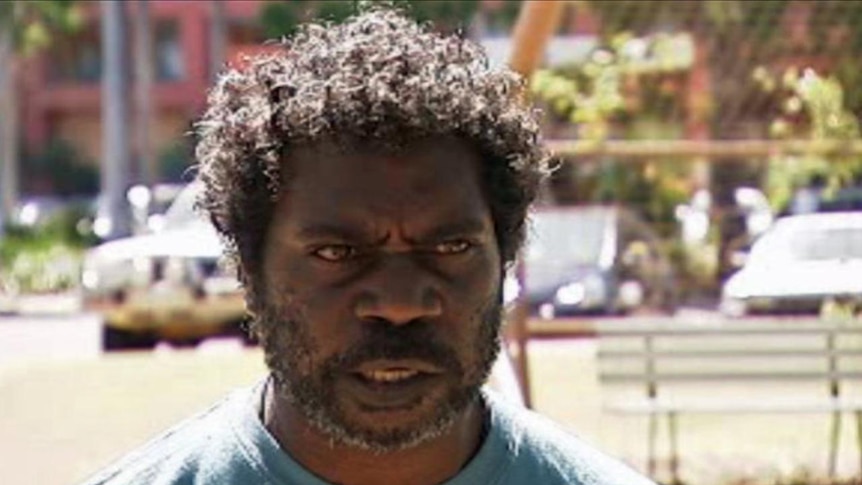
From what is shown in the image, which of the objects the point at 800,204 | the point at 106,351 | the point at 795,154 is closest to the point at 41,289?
the point at 106,351

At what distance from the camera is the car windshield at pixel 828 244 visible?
13.4 m

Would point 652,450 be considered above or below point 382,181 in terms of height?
below

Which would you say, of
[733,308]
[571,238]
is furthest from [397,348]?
[571,238]

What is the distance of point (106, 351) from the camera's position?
1662 centimetres

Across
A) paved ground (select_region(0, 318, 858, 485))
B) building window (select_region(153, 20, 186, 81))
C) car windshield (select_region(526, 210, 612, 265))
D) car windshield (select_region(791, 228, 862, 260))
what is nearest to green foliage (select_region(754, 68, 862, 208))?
paved ground (select_region(0, 318, 858, 485))

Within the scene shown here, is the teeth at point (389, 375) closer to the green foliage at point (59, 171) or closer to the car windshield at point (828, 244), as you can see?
the car windshield at point (828, 244)

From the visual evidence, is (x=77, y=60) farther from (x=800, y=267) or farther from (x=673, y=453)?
(x=673, y=453)

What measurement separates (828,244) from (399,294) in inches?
499

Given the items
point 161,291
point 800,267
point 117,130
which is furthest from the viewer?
point 117,130

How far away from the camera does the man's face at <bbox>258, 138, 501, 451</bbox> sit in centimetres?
199

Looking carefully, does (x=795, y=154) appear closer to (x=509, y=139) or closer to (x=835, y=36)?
(x=835, y=36)

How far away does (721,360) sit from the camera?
968 cm

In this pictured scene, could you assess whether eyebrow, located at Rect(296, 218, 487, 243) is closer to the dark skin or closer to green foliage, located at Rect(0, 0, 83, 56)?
the dark skin

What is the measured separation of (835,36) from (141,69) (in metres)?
22.4
